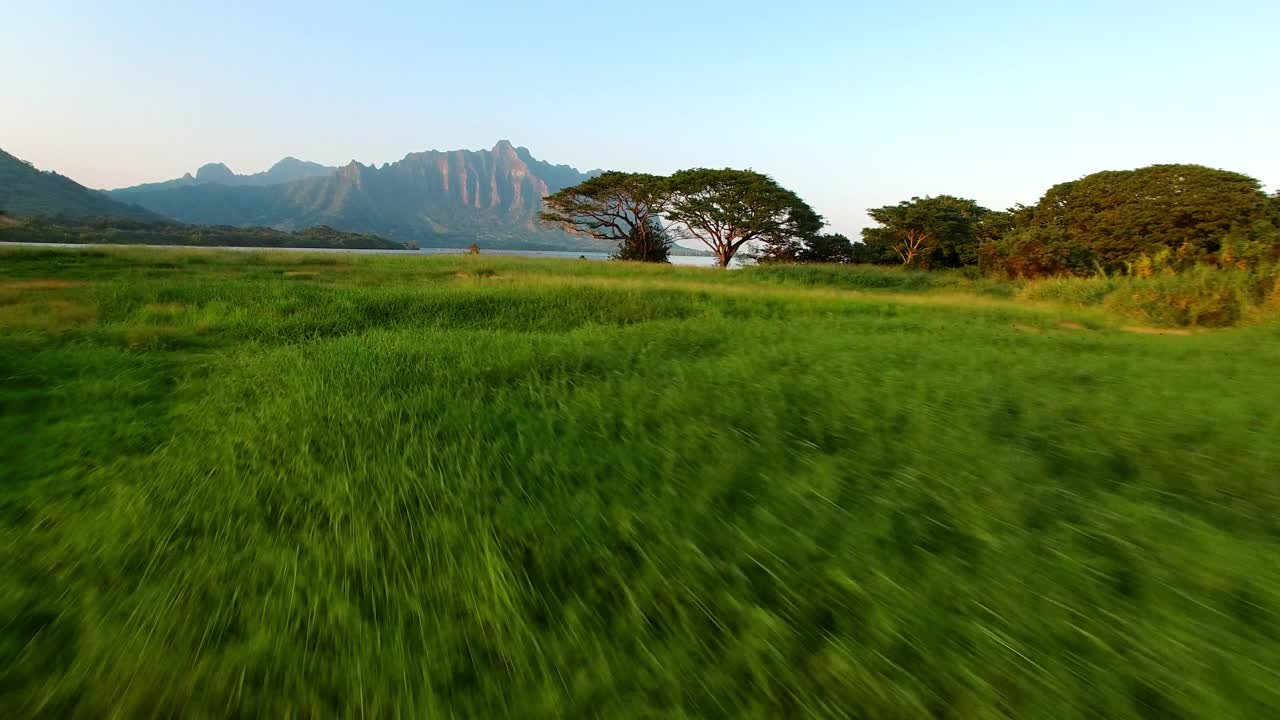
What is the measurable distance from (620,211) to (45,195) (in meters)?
123

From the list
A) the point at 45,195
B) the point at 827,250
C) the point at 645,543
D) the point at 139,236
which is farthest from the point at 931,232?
the point at 45,195

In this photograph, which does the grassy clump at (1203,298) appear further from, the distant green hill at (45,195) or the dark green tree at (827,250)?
the distant green hill at (45,195)

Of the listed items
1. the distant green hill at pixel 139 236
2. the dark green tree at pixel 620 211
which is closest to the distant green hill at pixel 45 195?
the distant green hill at pixel 139 236

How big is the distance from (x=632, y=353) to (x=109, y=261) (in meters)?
24.6

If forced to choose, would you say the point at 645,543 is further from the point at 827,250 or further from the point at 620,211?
the point at 827,250

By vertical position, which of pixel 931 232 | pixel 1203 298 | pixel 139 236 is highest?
pixel 931 232

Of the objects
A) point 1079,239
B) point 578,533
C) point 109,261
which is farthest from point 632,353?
point 1079,239

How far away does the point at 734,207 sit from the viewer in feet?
118

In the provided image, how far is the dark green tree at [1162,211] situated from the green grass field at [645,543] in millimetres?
31692

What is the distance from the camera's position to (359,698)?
4.48ft

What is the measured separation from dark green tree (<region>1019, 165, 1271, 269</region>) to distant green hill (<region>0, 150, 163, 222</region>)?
127 m

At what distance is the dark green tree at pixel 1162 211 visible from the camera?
94.5 feet

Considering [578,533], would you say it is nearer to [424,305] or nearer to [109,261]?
[424,305]

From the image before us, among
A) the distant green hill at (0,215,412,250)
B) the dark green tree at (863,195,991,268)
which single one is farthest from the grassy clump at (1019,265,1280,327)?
the distant green hill at (0,215,412,250)
